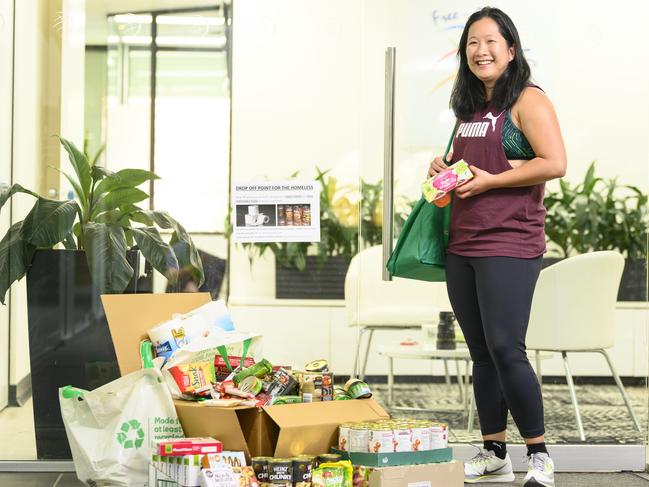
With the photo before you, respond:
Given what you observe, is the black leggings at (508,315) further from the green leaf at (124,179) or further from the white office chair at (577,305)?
the green leaf at (124,179)

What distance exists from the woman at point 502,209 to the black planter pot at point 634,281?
81 centimetres

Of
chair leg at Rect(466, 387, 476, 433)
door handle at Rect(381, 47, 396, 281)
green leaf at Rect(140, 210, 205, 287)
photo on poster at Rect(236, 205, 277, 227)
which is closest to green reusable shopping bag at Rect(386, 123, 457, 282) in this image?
door handle at Rect(381, 47, 396, 281)

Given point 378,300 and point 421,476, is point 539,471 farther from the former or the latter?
point 378,300

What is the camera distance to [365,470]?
2697 millimetres

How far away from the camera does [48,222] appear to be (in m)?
3.37

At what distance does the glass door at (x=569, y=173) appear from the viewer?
3594 mm

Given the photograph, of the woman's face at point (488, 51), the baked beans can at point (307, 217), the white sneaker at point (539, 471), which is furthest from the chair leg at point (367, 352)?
Result: the woman's face at point (488, 51)

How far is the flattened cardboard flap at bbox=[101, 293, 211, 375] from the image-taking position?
303 cm

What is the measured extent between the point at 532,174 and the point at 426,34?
3.18 feet

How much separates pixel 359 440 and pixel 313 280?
3.09 ft

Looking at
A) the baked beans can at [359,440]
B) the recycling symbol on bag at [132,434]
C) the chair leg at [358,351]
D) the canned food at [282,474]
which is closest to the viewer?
the canned food at [282,474]

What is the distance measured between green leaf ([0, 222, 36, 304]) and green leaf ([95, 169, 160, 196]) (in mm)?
296

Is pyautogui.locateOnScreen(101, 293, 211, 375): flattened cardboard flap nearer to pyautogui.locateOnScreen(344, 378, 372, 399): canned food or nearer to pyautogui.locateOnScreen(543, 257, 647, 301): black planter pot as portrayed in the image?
pyautogui.locateOnScreen(344, 378, 372, 399): canned food

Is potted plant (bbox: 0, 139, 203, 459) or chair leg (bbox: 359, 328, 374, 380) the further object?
chair leg (bbox: 359, 328, 374, 380)
